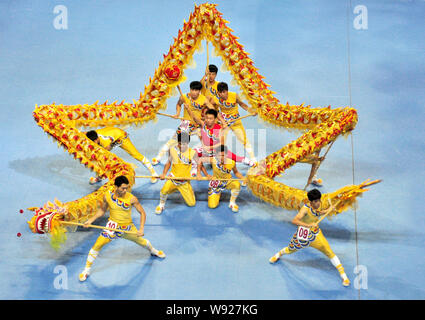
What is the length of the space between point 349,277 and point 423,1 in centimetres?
768

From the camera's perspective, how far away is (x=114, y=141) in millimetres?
8508

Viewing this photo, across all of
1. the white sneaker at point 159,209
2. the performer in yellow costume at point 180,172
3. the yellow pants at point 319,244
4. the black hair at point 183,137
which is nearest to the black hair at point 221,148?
the performer in yellow costume at point 180,172

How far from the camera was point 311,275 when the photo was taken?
7.10 metres

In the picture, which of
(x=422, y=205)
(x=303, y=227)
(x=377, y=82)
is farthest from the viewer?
(x=377, y=82)

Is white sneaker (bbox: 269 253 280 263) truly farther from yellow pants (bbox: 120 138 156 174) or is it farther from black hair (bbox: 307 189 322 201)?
yellow pants (bbox: 120 138 156 174)

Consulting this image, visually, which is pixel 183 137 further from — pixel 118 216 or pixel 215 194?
pixel 118 216

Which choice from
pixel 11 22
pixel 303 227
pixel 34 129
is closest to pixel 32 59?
pixel 11 22

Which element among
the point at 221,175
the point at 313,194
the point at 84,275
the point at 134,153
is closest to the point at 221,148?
the point at 221,175

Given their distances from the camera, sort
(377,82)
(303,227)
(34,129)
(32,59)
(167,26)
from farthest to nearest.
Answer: (167,26), (32,59), (377,82), (34,129), (303,227)

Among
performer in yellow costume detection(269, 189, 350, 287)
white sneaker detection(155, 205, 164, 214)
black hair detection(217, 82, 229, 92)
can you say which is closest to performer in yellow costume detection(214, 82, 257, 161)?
black hair detection(217, 82, 229, 92)

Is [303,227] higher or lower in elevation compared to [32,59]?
lower

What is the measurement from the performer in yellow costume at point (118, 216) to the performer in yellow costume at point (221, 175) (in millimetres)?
1469

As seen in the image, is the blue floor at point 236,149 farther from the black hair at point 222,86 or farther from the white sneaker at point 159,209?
the black hair at point 222,86

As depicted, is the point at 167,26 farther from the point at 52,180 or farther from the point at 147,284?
the point at 147,284
